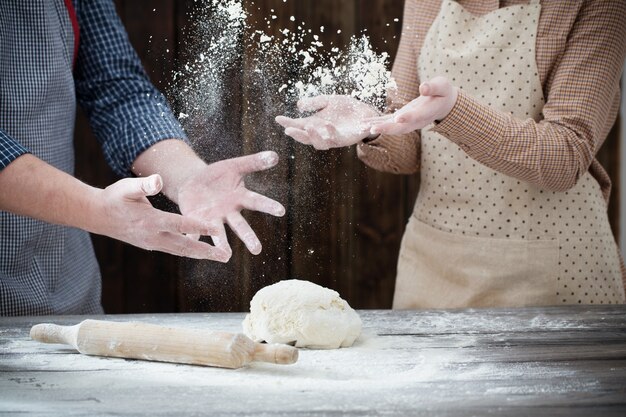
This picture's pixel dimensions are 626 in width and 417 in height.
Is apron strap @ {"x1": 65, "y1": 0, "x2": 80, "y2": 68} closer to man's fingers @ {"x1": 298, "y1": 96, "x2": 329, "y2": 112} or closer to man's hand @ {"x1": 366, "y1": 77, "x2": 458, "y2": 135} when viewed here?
man's fingers @ {"x1": 298, "y1": 96, "x2": 329, "y2": 112}

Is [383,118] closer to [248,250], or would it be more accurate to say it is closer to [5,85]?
[248,250]

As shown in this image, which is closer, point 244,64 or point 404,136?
point 244,64

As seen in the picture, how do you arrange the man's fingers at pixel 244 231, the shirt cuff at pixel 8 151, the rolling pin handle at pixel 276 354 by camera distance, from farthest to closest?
1. the man's fingers at pixel 244 231
2. the shirt cuff at pixel 8 151
3. the rolling pin handle at pixel 276 354

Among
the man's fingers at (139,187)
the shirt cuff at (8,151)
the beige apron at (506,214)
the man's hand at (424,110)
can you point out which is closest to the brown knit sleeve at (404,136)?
the beige apron at (506,214)

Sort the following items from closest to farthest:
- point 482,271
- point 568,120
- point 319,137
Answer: point 319,137 < point 568,120 < point 482,271

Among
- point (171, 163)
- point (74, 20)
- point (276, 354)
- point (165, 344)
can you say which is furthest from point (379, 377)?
point (74, 20)

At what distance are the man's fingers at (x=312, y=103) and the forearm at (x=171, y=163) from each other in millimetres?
221

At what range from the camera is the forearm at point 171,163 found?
1.51 meters

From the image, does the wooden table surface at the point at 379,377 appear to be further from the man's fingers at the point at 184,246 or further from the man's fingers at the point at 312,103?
the man's fingers at the point at 312,103

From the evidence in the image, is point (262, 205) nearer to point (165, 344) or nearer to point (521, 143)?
point (165, 344)

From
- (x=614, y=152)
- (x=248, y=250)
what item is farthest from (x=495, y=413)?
(x=614, y=152)

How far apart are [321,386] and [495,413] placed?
0.24 metres

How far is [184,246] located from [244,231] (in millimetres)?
139

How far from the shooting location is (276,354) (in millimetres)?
1125
